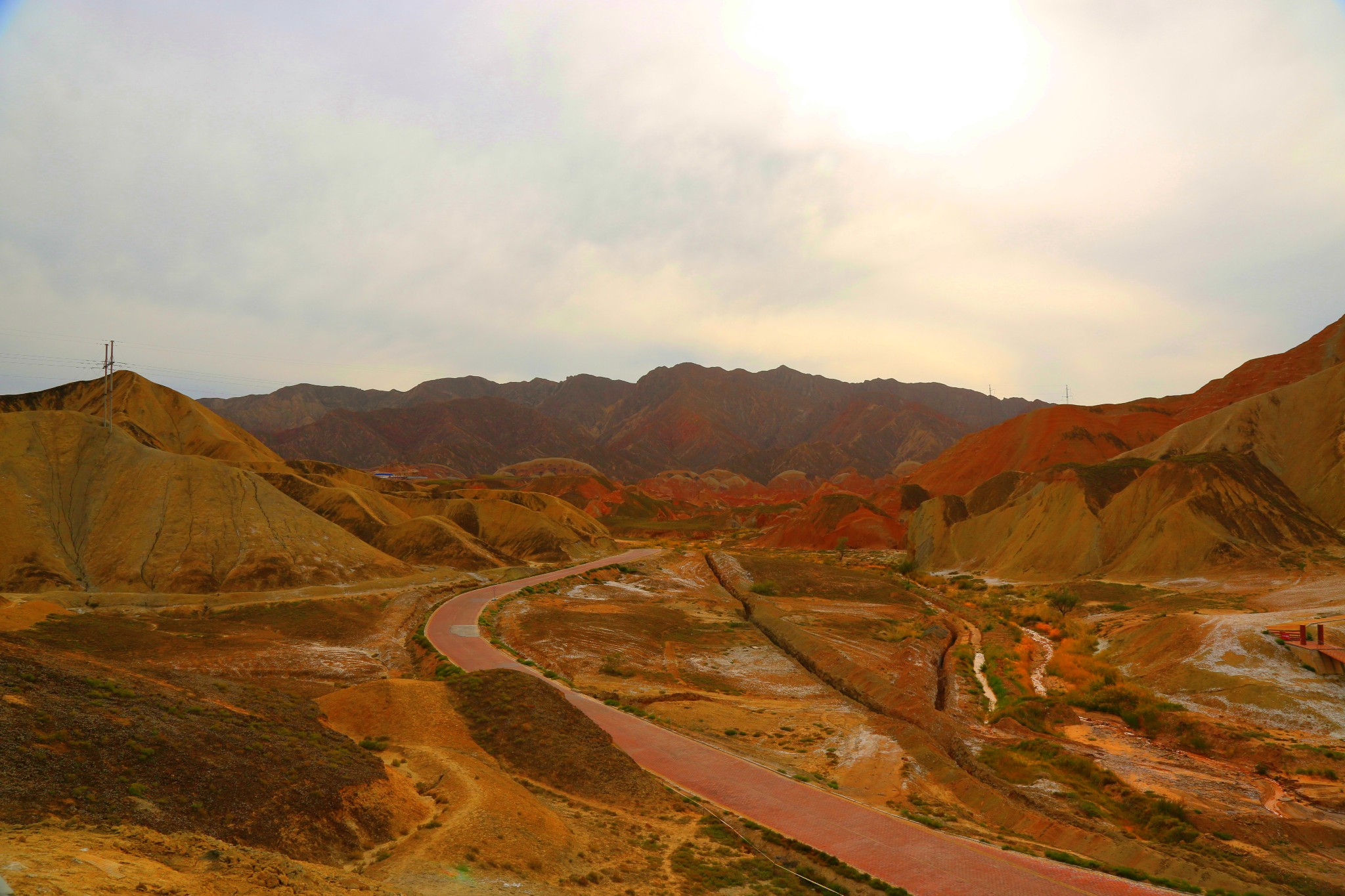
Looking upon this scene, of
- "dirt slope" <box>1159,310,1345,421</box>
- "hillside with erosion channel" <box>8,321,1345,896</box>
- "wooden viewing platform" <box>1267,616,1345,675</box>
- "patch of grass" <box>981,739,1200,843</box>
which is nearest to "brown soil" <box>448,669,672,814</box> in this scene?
"hillside with erosion channel" <box>8,321,1345,896</box>

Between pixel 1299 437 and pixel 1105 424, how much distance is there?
42.0m

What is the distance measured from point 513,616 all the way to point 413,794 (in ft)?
95.2

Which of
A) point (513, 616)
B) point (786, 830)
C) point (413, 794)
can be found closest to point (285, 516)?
point (513, 616)

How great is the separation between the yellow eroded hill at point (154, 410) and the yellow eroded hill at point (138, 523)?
2332cm

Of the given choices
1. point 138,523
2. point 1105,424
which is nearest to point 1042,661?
point 138,523

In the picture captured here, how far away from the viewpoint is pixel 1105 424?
371 ft

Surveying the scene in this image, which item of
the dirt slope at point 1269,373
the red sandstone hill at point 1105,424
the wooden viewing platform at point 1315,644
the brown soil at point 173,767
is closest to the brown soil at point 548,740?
the brown soil at point 173,767

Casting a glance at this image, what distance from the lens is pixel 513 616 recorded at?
44.4 m

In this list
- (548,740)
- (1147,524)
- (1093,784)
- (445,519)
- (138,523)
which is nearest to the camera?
(548,740)

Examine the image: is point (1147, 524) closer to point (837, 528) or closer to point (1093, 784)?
point (837, 528)

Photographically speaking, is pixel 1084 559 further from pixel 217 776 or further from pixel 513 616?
pixel 217 776

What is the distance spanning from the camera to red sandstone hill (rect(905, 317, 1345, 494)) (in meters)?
105

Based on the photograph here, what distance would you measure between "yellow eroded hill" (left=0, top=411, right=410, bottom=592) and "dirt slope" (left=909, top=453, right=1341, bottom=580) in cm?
6007

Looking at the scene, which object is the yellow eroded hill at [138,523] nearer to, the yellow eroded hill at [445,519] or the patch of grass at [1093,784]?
the yellow eroded hill at [445,519]
